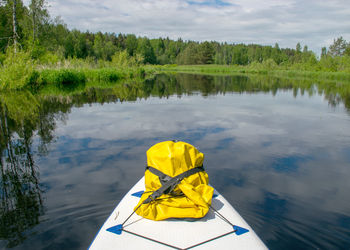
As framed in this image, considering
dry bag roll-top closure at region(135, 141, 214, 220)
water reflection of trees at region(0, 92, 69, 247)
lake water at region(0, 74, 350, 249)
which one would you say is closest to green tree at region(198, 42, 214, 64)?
lake water at region(0, 74, 350, 249)

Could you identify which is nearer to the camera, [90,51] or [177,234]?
[177,234]

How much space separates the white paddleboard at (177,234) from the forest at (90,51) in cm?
1751

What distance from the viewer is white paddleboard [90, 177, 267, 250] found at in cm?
248

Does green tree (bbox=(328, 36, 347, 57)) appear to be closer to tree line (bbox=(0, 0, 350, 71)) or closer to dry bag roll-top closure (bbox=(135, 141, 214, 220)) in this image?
tree line (bbox=(0, 0, 350, 71))

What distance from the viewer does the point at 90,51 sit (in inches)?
2911

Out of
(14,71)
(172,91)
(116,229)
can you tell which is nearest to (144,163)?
(116,229)

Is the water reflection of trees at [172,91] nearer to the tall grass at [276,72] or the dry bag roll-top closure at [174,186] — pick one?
the dry bag roll-top closure at [174,186]

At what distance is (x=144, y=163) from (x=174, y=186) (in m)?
3.07

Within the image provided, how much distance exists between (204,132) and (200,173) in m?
5.53

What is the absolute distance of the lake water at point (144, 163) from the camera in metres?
3.60

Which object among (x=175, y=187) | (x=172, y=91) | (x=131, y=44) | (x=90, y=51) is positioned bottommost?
(x=175, y=187)

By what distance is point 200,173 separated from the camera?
307cm

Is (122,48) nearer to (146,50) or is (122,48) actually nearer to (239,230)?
(146,50)

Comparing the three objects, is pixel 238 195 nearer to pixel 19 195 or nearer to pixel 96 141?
pixel 19 195
